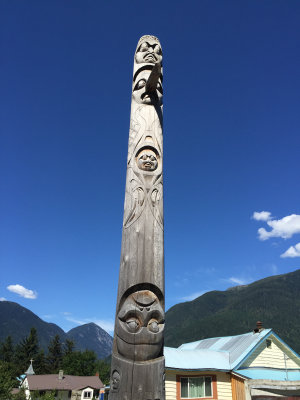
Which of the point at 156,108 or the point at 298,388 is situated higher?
the point at 156,108

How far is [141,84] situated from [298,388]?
1292cm

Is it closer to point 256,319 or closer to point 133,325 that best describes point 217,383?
point 133,325

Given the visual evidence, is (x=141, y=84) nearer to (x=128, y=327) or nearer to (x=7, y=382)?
(x=128, y=327)

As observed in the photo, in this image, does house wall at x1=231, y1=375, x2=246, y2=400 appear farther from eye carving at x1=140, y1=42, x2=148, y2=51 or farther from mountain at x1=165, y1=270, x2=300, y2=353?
mountain at x1=165, y1=270, x2=300, y2=353

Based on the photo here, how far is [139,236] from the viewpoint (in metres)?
3.74

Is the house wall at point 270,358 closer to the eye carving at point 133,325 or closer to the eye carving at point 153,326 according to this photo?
the eye carving at point 153,326

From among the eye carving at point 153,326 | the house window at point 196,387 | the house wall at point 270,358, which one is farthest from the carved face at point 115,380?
the house wall at point 270,358

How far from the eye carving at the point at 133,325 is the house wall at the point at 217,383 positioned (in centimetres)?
1048

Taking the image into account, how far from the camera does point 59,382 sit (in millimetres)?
35844

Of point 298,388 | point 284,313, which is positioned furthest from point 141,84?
point 284,313

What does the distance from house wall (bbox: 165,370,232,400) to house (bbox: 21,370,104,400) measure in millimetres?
28272

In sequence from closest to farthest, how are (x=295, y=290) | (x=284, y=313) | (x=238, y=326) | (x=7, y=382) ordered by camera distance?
(x=7, y=382) < (x=238, y=326) < (x=284, y=313) < (x=295, y=290)

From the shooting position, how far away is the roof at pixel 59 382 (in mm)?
34062

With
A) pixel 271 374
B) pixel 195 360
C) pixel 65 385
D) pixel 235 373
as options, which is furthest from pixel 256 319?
pixel 195 360
